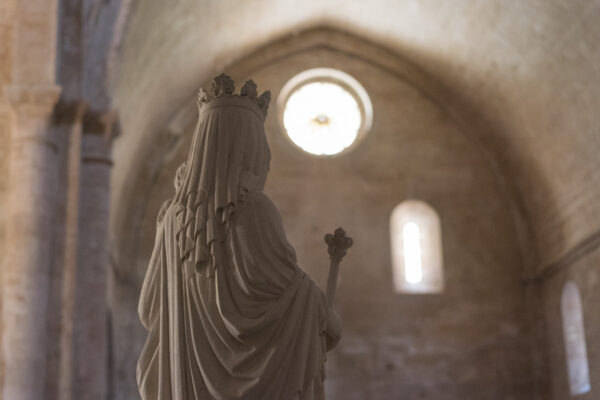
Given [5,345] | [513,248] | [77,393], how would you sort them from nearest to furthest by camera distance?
1. [5,345]
2. [77,393]
3. [513,248]

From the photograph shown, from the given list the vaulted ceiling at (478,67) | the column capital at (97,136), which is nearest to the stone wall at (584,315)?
the vaulted ceiling at (478,67)

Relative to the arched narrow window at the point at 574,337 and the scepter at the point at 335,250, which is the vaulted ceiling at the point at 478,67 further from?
the scepter at the point at 335,250

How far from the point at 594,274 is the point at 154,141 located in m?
7.61

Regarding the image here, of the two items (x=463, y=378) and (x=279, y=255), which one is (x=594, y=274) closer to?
(x=463, y=378)

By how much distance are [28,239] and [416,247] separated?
975cm

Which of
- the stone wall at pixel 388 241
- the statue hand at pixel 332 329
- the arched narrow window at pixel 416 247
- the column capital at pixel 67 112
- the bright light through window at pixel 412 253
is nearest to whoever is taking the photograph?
the statue hand at pixel 332 329

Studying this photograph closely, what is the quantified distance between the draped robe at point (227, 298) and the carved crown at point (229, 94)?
144mm

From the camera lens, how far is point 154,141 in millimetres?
17375

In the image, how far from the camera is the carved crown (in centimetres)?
388

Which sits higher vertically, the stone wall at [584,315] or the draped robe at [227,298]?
the stone wall at [584,315]

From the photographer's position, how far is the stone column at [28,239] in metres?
9.22

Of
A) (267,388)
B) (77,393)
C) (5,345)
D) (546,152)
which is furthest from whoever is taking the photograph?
(546,152)

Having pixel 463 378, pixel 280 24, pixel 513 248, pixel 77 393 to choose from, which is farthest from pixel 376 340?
pixel 77 393

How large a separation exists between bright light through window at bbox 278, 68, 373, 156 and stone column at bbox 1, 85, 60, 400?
862 centimetres
